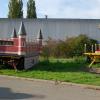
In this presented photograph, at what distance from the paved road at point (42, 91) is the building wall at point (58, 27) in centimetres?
3034

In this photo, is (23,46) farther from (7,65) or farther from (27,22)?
(27,22)

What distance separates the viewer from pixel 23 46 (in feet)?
82.4

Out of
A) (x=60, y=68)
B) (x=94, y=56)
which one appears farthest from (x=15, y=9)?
(x=60, y=68)

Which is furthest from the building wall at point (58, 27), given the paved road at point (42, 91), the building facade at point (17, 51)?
the paved road at point (42, 91)

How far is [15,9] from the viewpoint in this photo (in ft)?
240

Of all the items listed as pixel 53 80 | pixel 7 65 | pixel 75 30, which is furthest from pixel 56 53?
pixel 53 80

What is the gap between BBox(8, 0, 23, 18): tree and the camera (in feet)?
237

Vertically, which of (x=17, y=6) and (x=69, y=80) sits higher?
(x=17, y=6)

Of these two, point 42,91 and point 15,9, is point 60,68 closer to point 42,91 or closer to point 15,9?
point 42,91

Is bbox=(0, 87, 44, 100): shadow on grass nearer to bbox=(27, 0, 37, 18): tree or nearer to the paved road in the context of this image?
the paved road

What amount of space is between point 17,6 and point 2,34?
23772 millimetres

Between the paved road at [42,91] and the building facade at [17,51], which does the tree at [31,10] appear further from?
the paved road at [42,91]

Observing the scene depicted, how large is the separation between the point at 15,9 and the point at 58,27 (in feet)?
79.1

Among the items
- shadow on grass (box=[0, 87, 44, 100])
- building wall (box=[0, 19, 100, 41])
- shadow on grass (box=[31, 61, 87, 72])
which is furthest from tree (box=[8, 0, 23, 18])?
shadow on grass (box=[0, 87, 44, 100])
